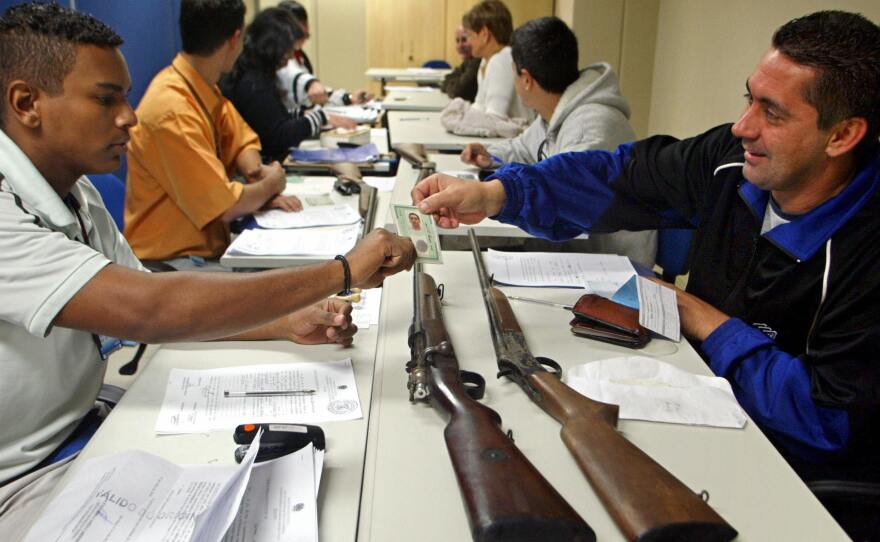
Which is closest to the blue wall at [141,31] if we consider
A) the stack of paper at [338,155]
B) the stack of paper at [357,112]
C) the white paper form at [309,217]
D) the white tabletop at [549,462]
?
the stack of paper at [338,155]

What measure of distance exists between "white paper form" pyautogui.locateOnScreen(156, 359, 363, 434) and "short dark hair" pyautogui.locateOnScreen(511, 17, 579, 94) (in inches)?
72.7

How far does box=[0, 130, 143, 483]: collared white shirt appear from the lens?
1.19m

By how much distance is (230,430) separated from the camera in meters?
1.30

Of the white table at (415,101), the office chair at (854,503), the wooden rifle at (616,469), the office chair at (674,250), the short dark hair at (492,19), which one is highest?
the short dark hair at (492,19)

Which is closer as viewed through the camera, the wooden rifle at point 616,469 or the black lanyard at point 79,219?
the wooden rifle at point 616,469

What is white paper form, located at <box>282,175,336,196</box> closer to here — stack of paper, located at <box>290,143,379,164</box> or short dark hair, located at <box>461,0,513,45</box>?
stack of paper, located at <box>290,143,379,164</box>

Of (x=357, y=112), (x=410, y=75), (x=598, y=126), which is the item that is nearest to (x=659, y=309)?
(x=598, y=126)

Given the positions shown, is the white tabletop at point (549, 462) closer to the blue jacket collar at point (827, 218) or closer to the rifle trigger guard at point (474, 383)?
the rifle trigger guard at point (474, 383)

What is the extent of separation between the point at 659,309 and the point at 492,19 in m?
3.97

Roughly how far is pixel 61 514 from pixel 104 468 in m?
0.11

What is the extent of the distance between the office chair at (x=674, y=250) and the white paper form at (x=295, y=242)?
1.10m

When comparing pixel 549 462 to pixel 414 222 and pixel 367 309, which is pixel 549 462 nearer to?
pixel 414 222

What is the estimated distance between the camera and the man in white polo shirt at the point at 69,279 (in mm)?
1216

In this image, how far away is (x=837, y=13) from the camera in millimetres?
1490
